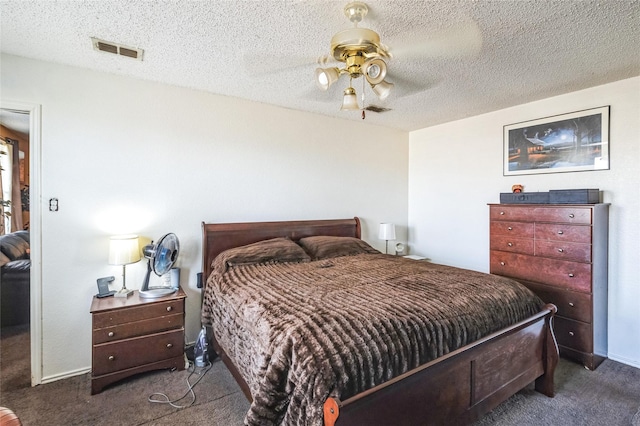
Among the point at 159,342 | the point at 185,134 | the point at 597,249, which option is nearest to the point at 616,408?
the point at 597,249

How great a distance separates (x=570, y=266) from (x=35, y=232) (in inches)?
181

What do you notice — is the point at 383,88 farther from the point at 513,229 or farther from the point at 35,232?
the point at 35,232

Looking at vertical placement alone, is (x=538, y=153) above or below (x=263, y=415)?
above

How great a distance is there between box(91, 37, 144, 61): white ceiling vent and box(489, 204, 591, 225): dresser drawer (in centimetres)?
367

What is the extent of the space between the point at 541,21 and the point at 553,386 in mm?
2544

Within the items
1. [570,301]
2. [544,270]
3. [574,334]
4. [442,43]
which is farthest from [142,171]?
[574,334]

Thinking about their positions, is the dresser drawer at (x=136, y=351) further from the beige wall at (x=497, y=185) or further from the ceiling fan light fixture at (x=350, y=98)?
the beige wall at (x=497, y=185)

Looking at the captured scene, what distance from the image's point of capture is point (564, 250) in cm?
290

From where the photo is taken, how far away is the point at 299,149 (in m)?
3.91

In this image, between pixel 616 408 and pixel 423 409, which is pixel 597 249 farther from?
pixel 423 409

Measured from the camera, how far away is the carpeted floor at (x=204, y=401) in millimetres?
2059

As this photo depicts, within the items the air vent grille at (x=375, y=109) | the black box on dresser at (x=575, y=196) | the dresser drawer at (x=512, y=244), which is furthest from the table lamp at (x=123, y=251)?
the black box on dresser at (x=575, y=196)

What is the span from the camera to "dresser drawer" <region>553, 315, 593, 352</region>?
2.75 meters

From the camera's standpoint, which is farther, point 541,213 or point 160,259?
point 541,213
